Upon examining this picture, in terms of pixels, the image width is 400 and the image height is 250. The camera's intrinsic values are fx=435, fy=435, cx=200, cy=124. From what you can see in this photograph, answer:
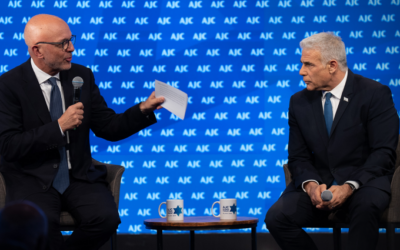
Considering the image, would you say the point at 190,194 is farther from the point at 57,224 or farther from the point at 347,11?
the point at 347,11

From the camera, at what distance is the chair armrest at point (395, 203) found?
7.33 feet

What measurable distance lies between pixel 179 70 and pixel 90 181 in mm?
1565

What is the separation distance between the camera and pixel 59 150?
2.45 m

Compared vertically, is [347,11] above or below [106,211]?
above

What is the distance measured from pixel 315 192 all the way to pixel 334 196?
0.34ft

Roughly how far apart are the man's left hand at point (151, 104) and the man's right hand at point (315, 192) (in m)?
0.96

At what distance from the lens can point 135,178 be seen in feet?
12.2

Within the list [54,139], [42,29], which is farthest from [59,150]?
[42,29]

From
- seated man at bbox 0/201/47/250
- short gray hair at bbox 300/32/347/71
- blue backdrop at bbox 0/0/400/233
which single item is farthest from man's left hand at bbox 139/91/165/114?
seated man at bbox 0/201/47/250

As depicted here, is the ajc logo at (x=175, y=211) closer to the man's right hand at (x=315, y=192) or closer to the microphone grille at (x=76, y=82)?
the man's right hand at (x=315, y=192)

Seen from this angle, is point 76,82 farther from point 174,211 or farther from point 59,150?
point 174,211

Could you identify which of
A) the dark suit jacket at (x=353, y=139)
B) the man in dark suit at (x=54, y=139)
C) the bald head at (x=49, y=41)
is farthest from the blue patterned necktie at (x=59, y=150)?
the dark suit jacket at (x=353, y=139)

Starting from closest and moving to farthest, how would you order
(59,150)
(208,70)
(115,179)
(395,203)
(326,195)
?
(326,195), (395,203), (59,150), (115,179), (208,70)

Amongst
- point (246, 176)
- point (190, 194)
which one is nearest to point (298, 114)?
point (246, 176)
